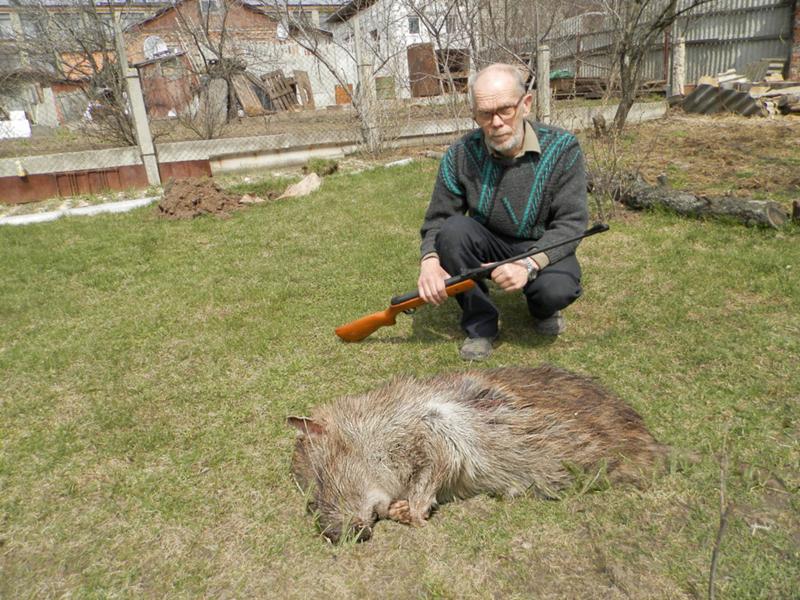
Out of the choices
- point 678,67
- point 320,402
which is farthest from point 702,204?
point 678,67

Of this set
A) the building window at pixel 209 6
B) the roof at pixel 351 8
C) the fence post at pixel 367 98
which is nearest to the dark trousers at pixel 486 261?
the fence post at pixel 367 98

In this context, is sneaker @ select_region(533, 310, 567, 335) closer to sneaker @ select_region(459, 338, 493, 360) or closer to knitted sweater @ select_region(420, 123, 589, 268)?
sneaker @ select_region(459, 338, 493, 360)

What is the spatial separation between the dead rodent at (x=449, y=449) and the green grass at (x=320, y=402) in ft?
0.33

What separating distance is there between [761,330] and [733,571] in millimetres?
2122

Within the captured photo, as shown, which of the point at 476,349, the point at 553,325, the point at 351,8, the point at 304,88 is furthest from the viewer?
the point at 304,88

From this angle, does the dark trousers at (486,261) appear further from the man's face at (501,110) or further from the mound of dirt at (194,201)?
the mound of dirt at (194,201)

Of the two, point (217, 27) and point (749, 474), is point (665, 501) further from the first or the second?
point (217, 27)

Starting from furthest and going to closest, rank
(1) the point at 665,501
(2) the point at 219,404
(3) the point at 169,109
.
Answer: (3) the point at 169,109
(2) the point at 219,404
(1) the point at 665,501

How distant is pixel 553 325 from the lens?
3.91m

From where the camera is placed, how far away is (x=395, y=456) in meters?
2.48

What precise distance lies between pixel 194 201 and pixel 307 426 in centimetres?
543

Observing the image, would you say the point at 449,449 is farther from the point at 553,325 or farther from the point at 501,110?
the point at 501,110

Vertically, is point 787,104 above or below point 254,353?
above

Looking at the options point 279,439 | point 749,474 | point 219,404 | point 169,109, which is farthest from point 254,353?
point 169,109
